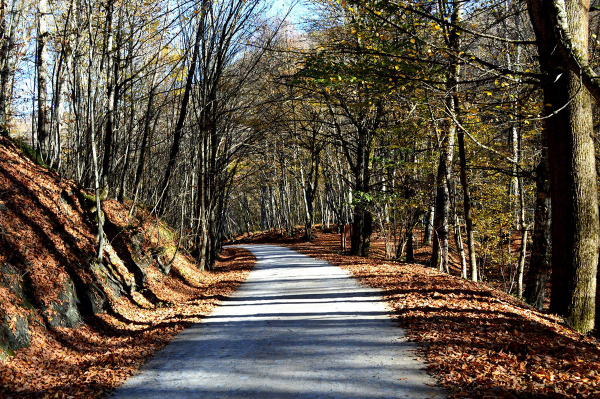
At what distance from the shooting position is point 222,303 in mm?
10859

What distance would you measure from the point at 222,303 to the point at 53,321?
14.6 ft

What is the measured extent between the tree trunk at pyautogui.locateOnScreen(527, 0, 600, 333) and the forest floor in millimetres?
655

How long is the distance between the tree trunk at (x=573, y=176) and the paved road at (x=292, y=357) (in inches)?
121

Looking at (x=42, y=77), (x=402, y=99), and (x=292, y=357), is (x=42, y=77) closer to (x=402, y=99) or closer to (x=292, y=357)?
(x=402, y=99)

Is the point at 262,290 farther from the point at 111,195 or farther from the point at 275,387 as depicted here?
the point at 275,387

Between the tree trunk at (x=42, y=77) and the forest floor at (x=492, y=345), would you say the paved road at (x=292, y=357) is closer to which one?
the forest floor at (x=492, y=345)

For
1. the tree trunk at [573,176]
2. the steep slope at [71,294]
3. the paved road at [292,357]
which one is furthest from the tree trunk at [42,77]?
the tree trunk at [573,176]

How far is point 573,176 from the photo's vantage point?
7.09 meters

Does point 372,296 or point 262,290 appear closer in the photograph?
point 372,296

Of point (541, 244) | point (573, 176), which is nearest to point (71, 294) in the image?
point (573, 176)

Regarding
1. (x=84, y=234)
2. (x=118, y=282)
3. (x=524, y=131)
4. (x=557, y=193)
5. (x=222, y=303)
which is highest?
(x=524, y=131)

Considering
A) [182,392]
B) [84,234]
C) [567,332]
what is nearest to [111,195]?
[84,234]

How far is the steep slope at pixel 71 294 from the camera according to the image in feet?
18.6

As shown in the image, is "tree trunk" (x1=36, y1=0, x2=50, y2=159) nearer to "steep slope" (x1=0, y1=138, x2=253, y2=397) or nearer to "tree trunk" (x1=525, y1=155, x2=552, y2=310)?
"steep slope" (x1=0, y1=138, x2=253, y2=397)
